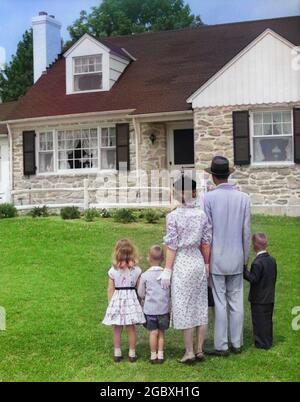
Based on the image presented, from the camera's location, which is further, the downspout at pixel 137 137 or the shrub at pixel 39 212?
the downspout at pixel 137 137

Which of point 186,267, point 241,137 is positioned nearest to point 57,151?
point 241,137

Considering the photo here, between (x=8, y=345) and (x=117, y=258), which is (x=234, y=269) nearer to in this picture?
(x=117, y=258)

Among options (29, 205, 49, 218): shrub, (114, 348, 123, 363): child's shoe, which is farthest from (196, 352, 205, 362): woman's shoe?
(29, 205, 49, 218): shrub

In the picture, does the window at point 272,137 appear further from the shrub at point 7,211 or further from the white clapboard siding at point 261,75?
the shrub at point 7,211

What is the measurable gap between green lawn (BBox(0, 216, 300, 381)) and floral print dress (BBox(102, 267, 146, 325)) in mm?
305

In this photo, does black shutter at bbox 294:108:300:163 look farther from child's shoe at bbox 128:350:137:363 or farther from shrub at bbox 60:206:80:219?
child's shoe at bbox 128:350:137:363

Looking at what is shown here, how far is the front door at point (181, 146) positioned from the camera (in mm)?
10148

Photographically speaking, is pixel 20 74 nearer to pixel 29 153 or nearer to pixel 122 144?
pixel 122 144

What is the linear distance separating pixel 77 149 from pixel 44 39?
4076mm

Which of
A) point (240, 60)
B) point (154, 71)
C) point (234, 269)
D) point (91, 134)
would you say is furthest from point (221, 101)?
point (234, 269)

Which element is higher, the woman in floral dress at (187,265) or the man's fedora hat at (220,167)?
the man's fedora hat at (220,167)

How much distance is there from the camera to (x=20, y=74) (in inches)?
292

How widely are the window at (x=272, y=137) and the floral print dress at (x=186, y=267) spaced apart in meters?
5.82

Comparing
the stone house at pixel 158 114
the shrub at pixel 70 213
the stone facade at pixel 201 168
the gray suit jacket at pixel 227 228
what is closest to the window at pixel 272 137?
the stone house at pixel 158 114
